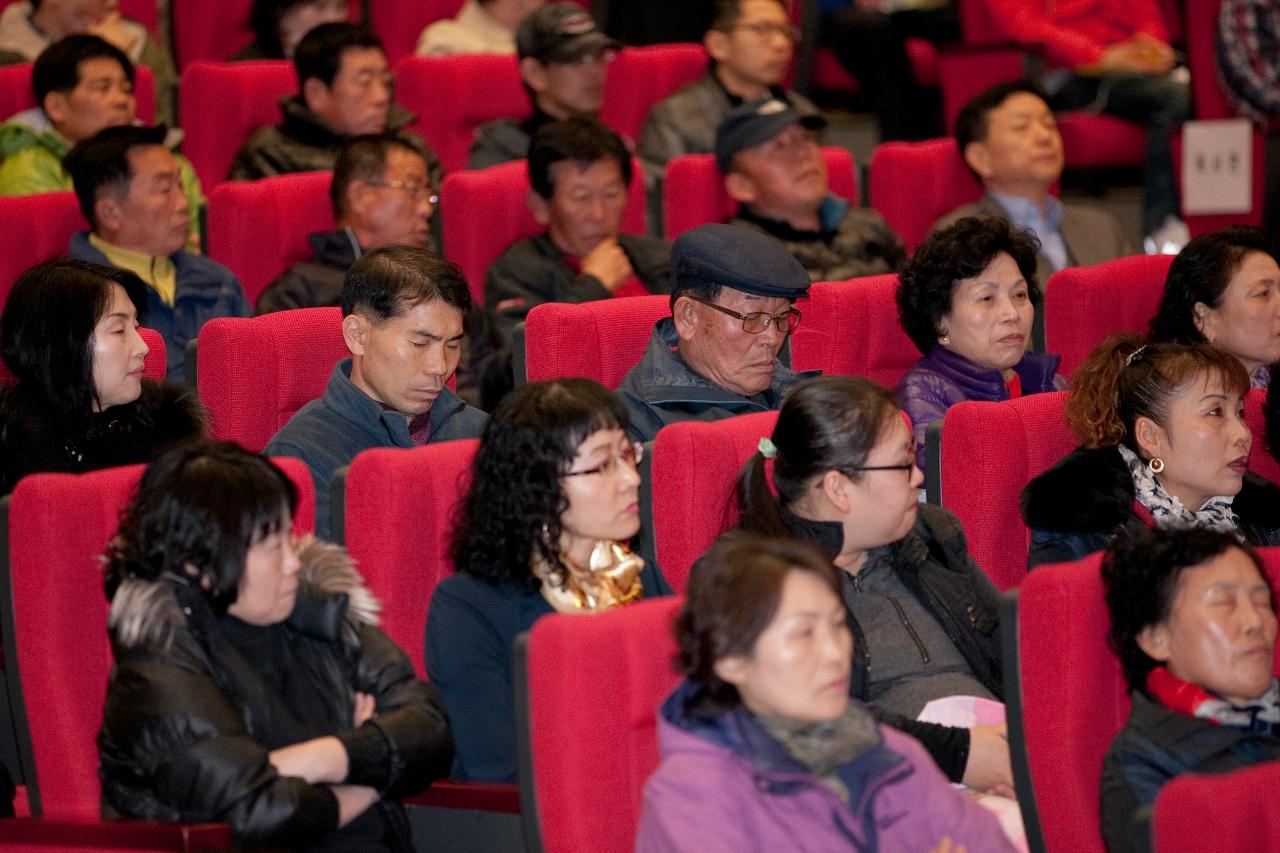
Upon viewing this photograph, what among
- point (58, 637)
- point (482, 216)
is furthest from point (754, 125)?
point (58, 637)

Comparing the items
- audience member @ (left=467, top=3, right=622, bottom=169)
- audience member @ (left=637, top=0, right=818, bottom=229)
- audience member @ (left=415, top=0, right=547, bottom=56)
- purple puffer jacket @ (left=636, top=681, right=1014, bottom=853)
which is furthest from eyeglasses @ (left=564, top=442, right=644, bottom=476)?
audience member @ (left=415, top=0, right=547, bottom=56)

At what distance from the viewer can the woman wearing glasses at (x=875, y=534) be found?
2.79 m

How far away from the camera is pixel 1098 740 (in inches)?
98.4

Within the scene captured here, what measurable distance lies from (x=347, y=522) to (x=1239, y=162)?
396 cm

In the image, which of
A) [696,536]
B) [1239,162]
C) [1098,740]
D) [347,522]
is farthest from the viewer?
Answer: [1239,162]

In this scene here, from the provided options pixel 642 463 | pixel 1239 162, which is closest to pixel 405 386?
pixel 642 463

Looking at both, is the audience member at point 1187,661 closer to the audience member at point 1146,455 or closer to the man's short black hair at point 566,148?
the audience member at point 1146,455

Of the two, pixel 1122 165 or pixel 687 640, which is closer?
pixel 687 640

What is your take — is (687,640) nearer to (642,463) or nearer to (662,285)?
(642,463)

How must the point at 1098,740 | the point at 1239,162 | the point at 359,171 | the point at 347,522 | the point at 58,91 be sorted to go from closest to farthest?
the point at 1098,740 → the point at 347,522 → the point at 359,171 → the point at 58,91 → the point at 1239,162

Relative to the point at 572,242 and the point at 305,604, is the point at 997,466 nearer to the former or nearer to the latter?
the point at 305,604

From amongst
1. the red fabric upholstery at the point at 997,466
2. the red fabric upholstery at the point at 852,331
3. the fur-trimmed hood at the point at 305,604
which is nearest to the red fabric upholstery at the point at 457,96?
the red fabric upholstery at the point at 852,331

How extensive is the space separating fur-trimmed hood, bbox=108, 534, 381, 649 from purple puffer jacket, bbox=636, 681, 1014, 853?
0.46 meters

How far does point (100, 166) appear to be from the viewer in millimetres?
4227
